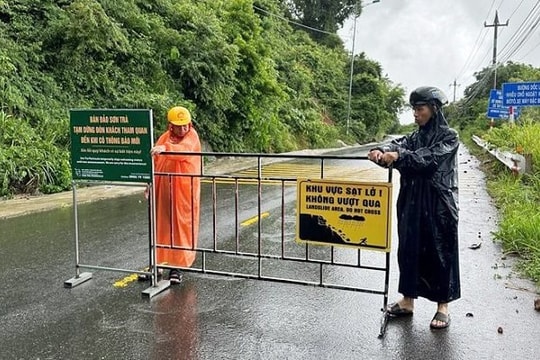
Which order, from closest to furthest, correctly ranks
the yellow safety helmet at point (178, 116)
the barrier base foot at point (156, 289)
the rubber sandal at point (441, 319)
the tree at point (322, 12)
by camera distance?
the rubber sandal at point (441, 319) → the barrier base foot at point (156, 289) → the yellow safety helmet at point (178, 116) → the tree at point (322, 12)

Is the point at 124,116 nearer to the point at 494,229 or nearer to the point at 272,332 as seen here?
the point at 272,332

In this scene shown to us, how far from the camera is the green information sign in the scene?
4.97m

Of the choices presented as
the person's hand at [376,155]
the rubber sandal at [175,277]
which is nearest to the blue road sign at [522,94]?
the person's hand at [376,155]

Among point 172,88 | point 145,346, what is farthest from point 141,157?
point 172,88

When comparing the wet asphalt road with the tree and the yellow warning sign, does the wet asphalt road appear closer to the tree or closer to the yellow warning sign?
the yellow warning sign

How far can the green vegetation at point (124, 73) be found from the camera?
38.8 ft

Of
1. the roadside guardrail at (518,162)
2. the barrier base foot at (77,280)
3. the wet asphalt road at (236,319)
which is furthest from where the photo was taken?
the roadside guardrail at (518,162)

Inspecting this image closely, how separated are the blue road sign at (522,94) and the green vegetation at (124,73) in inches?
355

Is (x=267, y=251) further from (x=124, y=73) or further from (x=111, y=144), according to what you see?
(x=124, y=73)

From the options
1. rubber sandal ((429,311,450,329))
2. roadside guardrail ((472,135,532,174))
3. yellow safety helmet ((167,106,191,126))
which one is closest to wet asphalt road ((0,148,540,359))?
rubber sandal ((429,311,450,329))

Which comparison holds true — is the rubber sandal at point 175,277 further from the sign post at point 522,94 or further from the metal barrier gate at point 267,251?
the sign post at point 522,94

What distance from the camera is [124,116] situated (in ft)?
16.4

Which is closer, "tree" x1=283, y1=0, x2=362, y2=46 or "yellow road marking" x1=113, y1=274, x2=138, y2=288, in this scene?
"yellow road marking" x1=113, y1=274, x2=138, y2=288

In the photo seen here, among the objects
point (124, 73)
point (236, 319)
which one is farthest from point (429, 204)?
point (124, 73)
